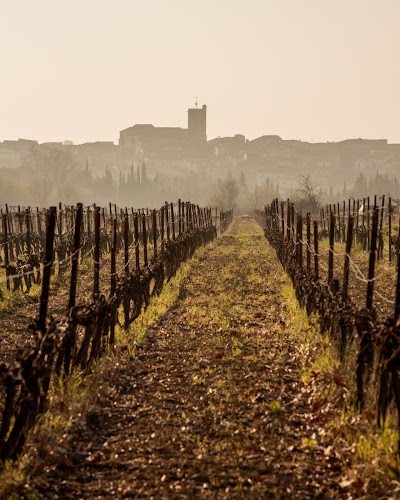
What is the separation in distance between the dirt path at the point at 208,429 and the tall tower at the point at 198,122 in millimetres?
165826

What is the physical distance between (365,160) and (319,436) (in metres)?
174

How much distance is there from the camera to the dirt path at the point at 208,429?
5016 millimetres

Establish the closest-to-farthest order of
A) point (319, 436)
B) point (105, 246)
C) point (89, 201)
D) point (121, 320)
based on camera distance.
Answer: point (319, 436)
point (121, 320)
point (105, 246)
point (89, 201)

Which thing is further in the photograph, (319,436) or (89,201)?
(89,201)

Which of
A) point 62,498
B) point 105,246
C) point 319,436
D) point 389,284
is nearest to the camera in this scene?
point 62,498

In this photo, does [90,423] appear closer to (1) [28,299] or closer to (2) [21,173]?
(1) [28,299]

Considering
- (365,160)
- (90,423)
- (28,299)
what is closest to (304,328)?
(90,423)

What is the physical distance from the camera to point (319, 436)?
594cm

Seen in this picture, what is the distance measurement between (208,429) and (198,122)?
172723 mm

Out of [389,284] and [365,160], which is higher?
[365,160]

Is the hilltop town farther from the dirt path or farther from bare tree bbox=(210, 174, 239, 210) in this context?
the dirt path

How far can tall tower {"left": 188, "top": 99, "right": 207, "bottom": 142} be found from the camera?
172 meters

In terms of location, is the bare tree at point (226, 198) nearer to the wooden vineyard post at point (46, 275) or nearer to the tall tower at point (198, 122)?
the wooden vineyard post at point (46, 275)

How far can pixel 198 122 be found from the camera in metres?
174
